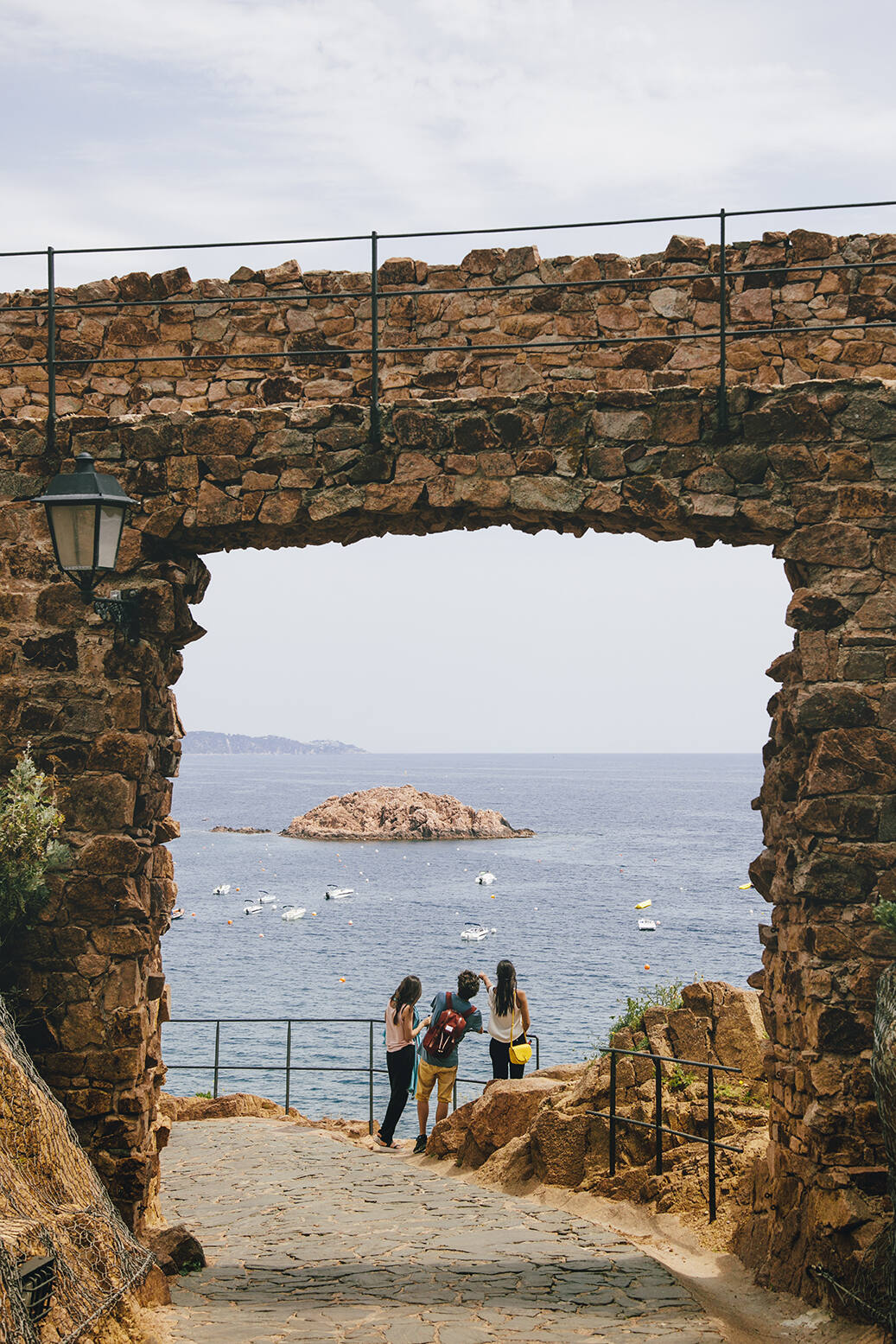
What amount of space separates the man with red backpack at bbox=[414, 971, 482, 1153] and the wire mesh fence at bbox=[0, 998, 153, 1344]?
3870mm

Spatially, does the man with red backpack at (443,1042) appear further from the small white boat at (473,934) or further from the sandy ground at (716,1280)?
the small white boat at (473,934)

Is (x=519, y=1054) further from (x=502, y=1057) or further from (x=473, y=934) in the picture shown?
(x=473, y=934)

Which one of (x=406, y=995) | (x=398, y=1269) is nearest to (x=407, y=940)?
(x=406, y=995)

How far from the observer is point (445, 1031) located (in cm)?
993

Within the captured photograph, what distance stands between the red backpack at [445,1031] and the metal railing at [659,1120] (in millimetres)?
1557

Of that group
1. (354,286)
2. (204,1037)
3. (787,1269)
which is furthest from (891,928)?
(204,1037)

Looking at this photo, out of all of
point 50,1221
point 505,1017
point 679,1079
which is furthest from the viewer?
point 505,1017

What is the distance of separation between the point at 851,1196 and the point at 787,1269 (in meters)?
0.62

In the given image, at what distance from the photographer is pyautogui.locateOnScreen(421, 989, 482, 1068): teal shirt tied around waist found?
995 centimetres

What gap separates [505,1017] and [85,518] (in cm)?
559

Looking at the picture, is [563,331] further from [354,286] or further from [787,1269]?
[787,1269]

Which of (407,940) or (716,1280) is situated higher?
(716,1280)

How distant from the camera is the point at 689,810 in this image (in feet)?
422

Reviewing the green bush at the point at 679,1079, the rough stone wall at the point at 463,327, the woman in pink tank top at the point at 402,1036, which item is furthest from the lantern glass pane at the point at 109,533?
the green bush at the point at 679,1079
